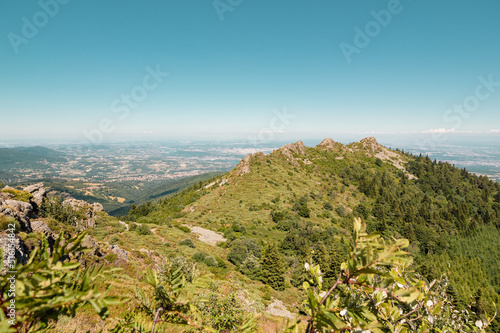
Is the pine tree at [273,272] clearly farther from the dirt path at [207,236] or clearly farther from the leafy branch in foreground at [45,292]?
the leafy branch in foreground at [45,292]

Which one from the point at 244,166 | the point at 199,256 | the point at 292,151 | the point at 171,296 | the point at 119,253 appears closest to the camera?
the point at 171,296

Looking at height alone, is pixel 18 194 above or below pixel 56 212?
above

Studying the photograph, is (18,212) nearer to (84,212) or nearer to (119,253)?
(119,253)

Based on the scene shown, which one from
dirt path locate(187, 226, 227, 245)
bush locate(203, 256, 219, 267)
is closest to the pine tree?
bush locate(203, 256, 219, 267)

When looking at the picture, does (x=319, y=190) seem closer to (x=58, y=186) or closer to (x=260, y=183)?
(x=260, y=183)

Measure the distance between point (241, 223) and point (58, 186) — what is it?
22479 cm

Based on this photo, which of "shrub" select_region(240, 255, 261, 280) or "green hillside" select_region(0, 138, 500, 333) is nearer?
"green hillside" select_region(0, 138, 500, 333)

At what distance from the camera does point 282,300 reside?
20797 mm

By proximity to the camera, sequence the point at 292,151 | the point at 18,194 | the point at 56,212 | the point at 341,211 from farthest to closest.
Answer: the point at 292,151, the point at 341,211, the point at 56,212, the point at 18,194

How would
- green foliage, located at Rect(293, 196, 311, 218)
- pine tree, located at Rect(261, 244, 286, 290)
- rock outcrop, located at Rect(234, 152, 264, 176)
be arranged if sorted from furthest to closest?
rock outcrop, located at Rect(234, 152, 264, 176) → green foliage, located at Rect(293, 196, 311, 218) → pine tree, located at Rect(261, 244, 286, 290)

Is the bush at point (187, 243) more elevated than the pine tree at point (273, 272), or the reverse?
the bush at point (187, 243)

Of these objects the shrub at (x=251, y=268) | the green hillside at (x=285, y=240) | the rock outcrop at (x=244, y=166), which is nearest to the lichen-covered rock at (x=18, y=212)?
the green hillside at (x=285, y=240)

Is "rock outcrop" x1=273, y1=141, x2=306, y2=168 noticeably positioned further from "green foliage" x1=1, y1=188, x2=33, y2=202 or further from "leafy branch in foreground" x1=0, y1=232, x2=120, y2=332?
"leafy branch in foreground" x1=0, y1=232, x2=120, y2=332

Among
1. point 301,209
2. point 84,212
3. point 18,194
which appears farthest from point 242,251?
point 301,209
